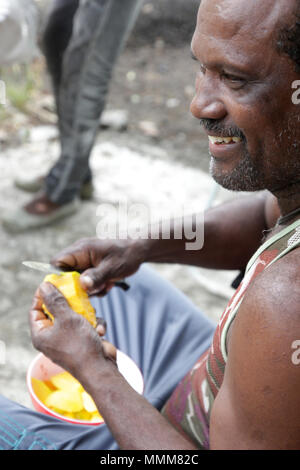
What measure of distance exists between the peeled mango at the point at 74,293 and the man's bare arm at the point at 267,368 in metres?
0.55

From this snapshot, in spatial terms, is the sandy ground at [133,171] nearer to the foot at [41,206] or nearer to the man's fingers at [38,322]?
the foot at [41,206]

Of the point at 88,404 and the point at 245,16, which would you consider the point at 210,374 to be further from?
the point at 245,16

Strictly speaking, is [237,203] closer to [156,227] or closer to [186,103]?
[156,227]

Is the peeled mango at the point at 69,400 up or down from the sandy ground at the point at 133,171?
up

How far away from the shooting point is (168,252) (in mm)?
2041

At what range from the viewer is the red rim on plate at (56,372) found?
5.18 feet

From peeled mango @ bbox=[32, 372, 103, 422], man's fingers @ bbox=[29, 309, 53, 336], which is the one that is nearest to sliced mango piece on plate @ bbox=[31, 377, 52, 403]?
peeled mango @ bbox=[32, 372, 103, 422]

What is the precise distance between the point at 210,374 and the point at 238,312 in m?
0.31

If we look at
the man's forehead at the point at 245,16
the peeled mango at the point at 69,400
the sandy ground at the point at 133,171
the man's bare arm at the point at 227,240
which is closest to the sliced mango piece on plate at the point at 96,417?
the peeled mango at the point at 69,400

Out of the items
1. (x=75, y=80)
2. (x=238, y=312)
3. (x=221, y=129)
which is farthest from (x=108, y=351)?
(x=75, y=80)

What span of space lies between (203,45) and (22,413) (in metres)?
1.06

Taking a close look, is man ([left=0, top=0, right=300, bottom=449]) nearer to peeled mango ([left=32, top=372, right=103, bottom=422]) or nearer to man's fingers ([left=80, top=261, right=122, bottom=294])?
man's fingers ([left=80, top=261, right=122, bottom=294])

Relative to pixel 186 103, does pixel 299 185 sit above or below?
above
